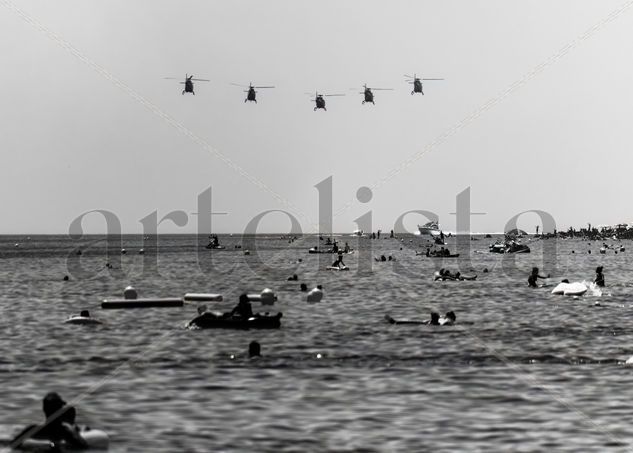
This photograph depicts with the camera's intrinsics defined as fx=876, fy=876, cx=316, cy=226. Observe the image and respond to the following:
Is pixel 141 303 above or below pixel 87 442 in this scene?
above

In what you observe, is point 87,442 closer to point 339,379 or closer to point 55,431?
point 55,431

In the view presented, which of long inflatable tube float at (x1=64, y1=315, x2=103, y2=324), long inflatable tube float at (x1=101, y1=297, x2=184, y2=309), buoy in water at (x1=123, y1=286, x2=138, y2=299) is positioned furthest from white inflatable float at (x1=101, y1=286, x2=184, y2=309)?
long inflatable tube float at (x1=64, y1=315, x2=103, y2=324)

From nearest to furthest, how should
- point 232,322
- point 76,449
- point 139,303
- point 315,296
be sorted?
point 76,449 < point 232,322 < point 139,303 < point 315,296

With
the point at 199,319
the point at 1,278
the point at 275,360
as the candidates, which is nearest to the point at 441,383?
the point at 275,360

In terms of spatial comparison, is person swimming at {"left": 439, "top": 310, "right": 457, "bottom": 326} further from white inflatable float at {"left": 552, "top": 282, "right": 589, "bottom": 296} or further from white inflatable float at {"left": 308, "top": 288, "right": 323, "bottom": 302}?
white inflatable float at {"left": 552, "top": 282, "right": 589, "bottom": 296}

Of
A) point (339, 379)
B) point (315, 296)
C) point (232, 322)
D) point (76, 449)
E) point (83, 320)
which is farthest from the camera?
point (315, 296)

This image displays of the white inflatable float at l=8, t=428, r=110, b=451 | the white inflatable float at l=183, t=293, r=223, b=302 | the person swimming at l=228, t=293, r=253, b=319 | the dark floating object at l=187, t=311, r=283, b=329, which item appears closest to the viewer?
the white inflatable float at l=8, t=428, r=110, b=451

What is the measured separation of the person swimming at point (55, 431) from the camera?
78.9ft

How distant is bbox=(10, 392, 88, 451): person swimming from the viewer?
24047 mm

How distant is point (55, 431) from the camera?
2417 centimetres

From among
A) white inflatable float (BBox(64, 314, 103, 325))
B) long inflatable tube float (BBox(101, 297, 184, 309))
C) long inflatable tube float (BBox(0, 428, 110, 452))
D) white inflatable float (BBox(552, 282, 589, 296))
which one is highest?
white inflatable float (BBox(552, 282, 589, 296))

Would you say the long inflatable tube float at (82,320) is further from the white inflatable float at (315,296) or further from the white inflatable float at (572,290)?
the white inflatable float at (572,290)

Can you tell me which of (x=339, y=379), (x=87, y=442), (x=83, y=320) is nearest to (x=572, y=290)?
(x=83, y=320)

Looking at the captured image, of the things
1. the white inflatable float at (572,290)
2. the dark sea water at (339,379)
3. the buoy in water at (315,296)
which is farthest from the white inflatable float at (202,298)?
the white inflatable float at (572,290)
